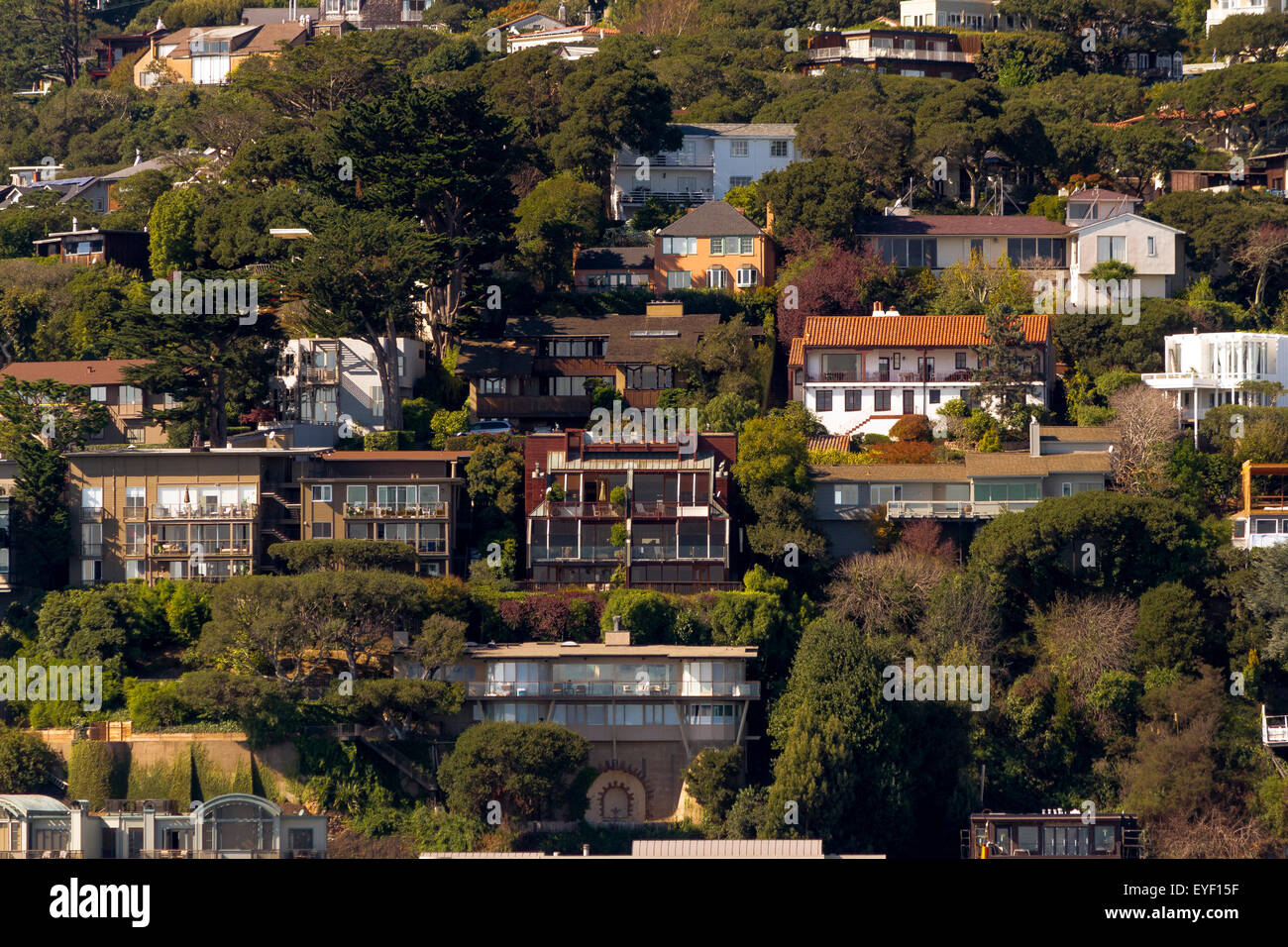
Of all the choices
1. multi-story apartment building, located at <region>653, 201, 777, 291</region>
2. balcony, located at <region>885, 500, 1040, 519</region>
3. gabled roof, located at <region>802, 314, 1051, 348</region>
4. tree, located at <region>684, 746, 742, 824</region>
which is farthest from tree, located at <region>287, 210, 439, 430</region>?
tree, located at <region>684, 746, 742, 824</region>

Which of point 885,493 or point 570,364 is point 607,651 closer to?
point 885,493

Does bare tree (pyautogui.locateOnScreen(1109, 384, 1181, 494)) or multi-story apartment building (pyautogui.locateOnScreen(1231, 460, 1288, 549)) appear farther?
bare tree (pyautogui.locateOnScreen(1109, 384, 1181, 494))

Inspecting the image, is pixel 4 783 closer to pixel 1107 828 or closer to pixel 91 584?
pixel 91 584

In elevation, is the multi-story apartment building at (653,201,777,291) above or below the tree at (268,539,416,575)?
above

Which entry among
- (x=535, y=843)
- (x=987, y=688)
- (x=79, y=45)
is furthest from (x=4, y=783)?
(x=79, y=45)

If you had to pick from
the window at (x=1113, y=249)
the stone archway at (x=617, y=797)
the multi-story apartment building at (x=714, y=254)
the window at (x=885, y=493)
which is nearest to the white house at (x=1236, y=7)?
the window at (x=1113, y=249)

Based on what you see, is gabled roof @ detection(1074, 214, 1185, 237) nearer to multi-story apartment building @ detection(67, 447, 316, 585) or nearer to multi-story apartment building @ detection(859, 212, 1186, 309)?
multi-story apartment building @ detection(859, 212, 1186, 309)

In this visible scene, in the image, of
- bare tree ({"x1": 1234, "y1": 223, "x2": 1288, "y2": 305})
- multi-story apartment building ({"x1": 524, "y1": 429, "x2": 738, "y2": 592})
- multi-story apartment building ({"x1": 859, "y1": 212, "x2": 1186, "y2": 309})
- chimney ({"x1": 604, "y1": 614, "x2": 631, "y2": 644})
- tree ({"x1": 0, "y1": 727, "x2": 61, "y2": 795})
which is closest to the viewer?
tree ({"x1": 0, "y1": 727, "x2": 61, "y2": 795})
